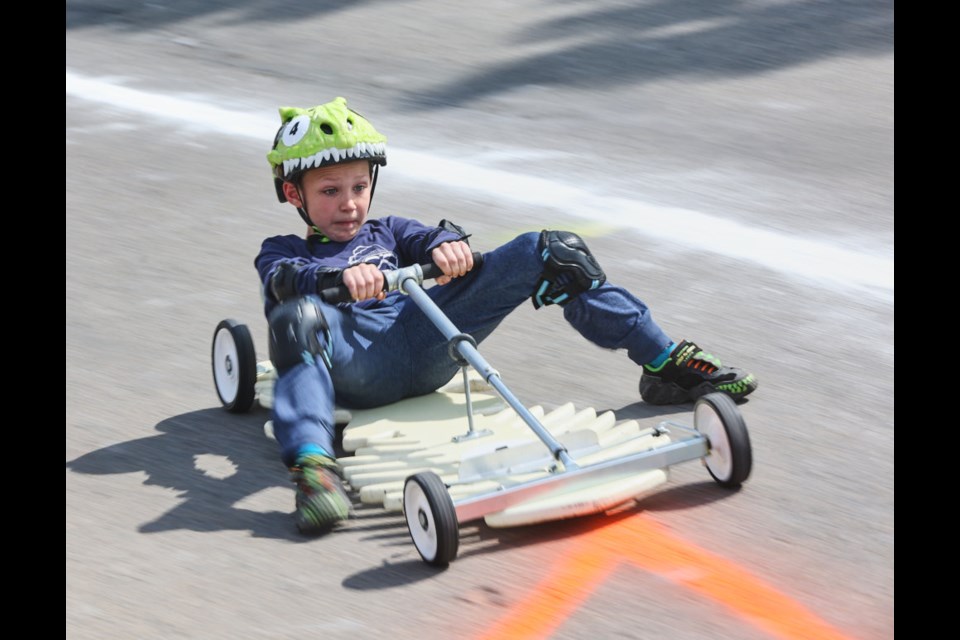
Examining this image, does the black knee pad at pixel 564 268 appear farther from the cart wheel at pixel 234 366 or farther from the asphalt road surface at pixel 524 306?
the cart wheel at pixel 234 366

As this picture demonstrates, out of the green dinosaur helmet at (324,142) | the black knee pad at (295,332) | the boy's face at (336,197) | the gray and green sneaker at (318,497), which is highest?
the green dinosaur helmet at (324,142)

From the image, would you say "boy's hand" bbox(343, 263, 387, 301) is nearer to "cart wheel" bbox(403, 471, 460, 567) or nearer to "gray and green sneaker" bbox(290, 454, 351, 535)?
"gray and green sneaker" bbox(290, 454, 351, 535)

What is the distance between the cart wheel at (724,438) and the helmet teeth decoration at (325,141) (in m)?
1.36

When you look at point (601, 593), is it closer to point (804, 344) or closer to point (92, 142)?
point (804, 344)

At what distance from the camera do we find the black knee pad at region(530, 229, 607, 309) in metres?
4.27

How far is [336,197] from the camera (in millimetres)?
4531

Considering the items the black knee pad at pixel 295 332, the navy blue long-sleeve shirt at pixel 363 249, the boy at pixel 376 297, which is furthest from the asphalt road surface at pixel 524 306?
the navy blue long-sleeve shirt at pixel 363 249

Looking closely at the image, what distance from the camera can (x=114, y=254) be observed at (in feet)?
21.3

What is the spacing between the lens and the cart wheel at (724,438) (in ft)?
12.4

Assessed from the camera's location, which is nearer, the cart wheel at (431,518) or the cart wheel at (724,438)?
the cart wheel at (431,518)

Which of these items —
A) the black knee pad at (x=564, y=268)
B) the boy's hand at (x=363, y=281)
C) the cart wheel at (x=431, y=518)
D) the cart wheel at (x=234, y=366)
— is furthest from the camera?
the cart wheel at (x=234, y=366)
